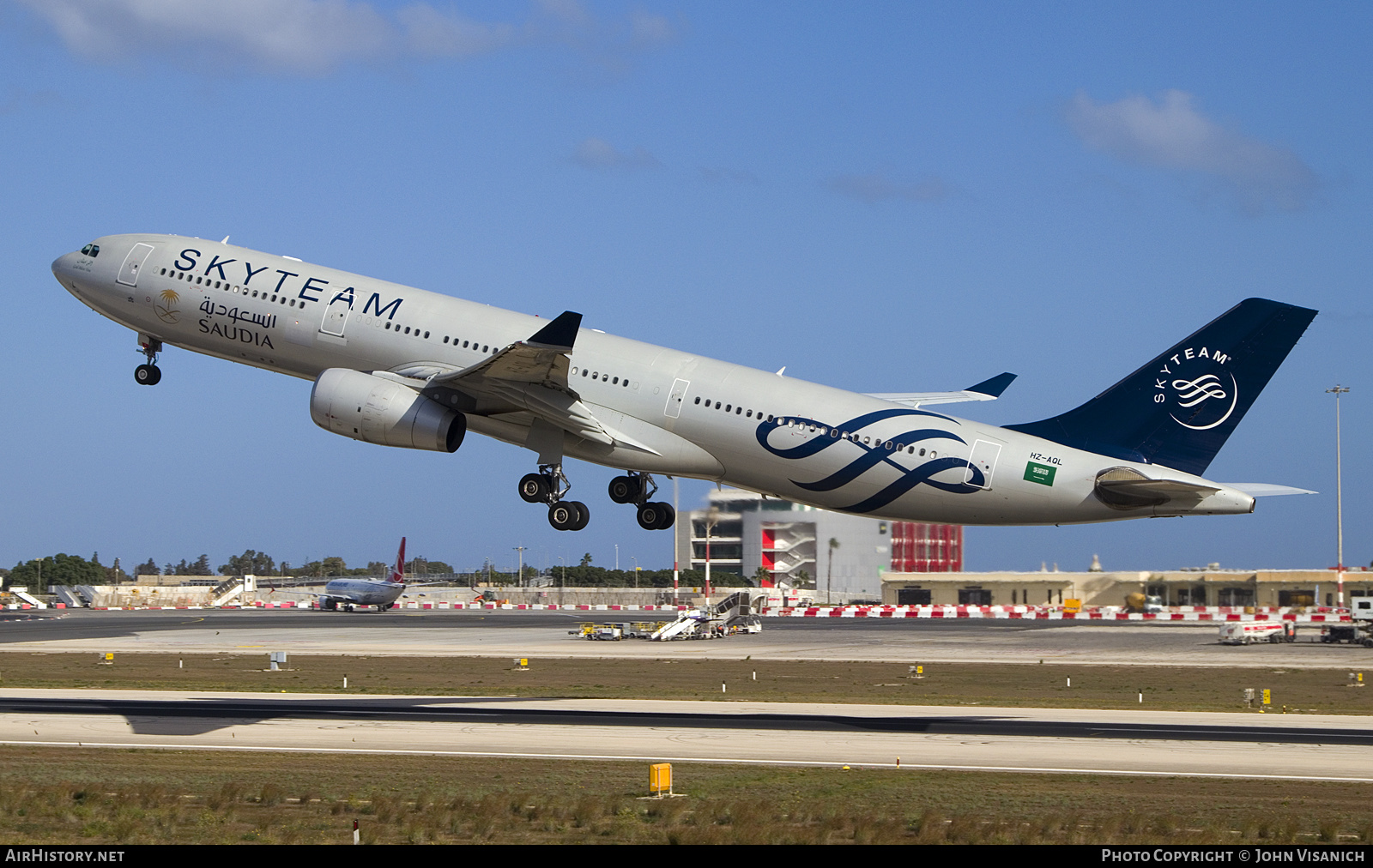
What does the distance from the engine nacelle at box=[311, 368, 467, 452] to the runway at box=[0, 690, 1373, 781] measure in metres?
8.75

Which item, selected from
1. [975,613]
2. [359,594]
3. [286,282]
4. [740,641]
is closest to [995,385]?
[286,282]

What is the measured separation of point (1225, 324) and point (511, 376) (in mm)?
19775

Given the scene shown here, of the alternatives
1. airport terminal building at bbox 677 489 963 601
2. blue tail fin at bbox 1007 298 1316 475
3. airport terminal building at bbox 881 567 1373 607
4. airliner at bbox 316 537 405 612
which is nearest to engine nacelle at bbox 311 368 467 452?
airport terminal building at bbox 677 489 963 601

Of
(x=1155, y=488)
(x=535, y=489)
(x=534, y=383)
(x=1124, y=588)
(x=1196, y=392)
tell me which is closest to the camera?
(x=1155, y=488)

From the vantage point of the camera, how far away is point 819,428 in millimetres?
40156

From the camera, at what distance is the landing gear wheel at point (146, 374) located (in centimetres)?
4750

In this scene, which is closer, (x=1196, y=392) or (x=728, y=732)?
(x=1196, y=392)

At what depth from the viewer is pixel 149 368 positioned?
47.5 meters

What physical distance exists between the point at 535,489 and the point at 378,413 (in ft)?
17.1

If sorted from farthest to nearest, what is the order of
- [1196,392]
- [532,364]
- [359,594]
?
[359,594] → [532,364] → [1196,392]

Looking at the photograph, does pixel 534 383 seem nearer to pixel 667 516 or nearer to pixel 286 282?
pixel 667 516

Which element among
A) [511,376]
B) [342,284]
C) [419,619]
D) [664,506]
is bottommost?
[419,619]
